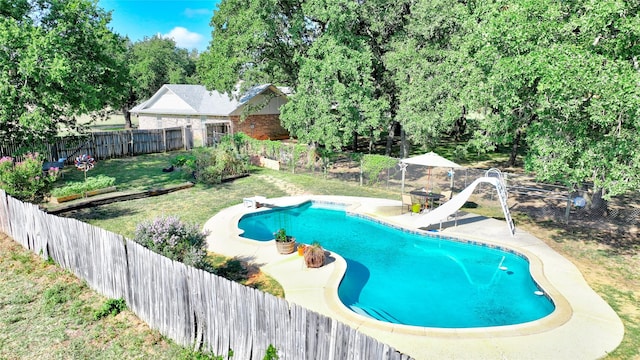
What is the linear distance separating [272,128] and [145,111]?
39.6 ft

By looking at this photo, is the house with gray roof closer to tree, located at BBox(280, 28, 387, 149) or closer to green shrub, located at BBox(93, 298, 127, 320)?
tree, located at BBox(280, 28, 387, 149)

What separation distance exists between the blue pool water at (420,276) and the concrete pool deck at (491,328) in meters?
0.50

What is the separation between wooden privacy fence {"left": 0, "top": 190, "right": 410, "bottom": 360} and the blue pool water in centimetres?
374

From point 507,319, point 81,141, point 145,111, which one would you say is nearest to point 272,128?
point 145,111

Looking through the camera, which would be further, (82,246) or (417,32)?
(417,32)

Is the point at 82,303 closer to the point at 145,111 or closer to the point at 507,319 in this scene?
the point at 507,319

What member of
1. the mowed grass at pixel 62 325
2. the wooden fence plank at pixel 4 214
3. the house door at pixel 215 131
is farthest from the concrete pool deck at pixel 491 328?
the house door at pixel 215 131

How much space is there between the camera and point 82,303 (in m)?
8.10

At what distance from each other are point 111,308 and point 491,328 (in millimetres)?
7735

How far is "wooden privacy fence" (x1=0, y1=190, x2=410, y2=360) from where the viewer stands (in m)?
5.08

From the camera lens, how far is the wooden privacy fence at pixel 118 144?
22.5m

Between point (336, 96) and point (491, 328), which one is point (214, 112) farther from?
point (491, 328)

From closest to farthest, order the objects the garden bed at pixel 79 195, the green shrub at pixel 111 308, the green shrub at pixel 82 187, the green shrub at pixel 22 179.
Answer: the green shrub at pixel 111 308, the green shrub at pixel 22 179, the garden bed at pixel 79 195, the green shrub at pixel 82 187

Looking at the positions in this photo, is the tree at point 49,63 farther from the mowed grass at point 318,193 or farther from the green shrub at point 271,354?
the green shrub at point 271,354
